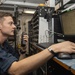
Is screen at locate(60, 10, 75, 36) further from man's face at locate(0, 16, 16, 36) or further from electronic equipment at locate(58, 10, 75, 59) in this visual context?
man's face at locate(0, 16, 16, 36)

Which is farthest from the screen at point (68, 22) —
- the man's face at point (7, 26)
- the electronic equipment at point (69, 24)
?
the man's face at point (7, 26)

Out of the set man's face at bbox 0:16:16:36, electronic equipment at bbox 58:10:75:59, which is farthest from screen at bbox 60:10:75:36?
man's face at bbox 0:16:16:36

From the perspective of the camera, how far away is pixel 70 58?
0.95 meters

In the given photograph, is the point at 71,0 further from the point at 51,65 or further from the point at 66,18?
the point at 51,65

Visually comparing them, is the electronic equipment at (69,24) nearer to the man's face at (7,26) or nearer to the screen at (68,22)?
the screen at (68,22)

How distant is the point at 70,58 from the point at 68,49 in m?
0.10

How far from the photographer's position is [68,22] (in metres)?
1.58

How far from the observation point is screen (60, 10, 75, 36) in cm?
144

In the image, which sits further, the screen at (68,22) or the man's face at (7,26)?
the man's face at (7,26)

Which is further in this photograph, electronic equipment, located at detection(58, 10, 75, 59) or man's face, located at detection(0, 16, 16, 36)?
man's face, located at detection(0, 16, 16, 36)

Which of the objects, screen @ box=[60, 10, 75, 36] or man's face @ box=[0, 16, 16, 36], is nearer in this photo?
screen @ box=[60, 10, 75, 36]

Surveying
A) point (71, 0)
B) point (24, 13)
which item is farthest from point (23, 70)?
point (24, 13)

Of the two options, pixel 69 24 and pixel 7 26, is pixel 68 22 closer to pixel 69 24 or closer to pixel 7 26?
pixel 69 24

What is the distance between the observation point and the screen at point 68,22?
4.73 feet
